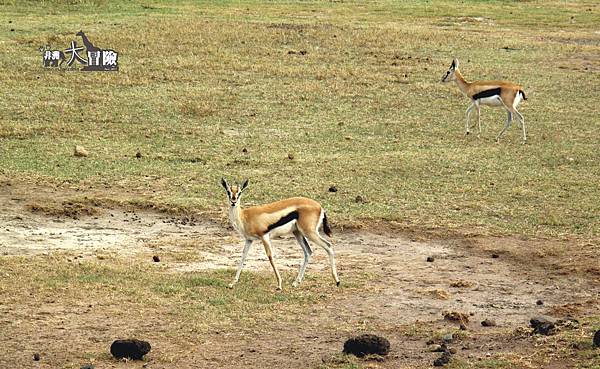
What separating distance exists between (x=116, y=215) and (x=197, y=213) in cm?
96

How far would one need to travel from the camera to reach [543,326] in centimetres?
917

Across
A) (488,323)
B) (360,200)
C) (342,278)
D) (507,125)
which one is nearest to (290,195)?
(360,200)

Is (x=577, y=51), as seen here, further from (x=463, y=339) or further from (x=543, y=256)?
(x=463, y=339)

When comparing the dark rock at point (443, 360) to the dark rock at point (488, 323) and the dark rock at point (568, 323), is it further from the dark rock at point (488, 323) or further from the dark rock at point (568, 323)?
the dark rock at point (568, 323)

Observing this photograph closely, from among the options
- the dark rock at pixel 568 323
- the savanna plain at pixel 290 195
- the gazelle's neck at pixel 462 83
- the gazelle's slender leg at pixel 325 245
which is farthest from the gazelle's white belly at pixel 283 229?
the gazelle's neck at pixel 462 83

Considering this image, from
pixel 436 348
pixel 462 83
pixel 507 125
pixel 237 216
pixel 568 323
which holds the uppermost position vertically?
pixel 237 216

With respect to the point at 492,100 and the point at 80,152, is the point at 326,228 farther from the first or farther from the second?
the point at 492,100

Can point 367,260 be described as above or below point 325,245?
below

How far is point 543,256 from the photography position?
1170 cm

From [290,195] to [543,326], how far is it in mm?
5338

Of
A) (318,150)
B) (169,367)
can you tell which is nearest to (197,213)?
(318,150)

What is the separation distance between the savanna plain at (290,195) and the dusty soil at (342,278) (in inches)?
1.3

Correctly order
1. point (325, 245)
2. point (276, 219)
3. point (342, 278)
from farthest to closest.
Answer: point (342, 278) < point (325, 245) < point (276, 219)

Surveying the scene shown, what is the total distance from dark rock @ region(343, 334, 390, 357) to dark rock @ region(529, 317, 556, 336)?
4.53 ft
